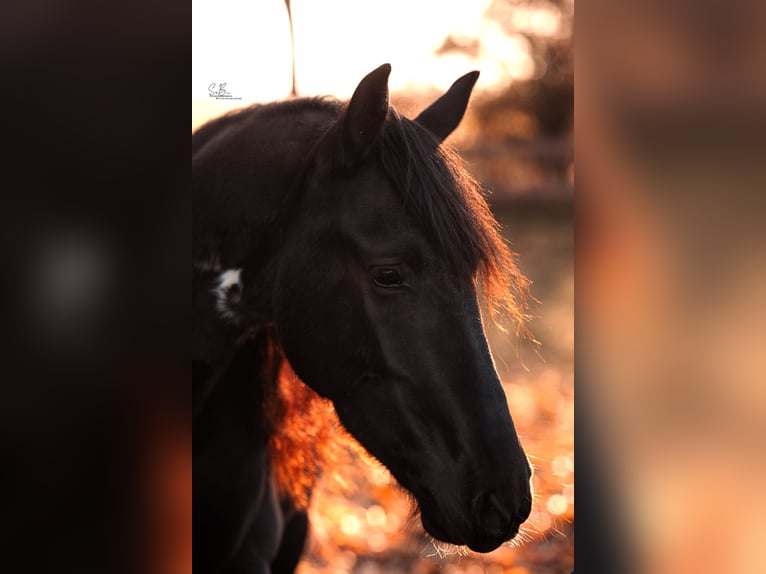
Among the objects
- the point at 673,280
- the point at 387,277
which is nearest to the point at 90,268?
the point at 387,277

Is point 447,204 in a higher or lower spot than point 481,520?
higher

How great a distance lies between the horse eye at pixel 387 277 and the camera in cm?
134

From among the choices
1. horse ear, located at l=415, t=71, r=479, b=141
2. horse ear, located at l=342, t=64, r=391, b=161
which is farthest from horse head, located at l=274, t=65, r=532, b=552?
horse ear, located at l=415, t=71, r=479, b=141

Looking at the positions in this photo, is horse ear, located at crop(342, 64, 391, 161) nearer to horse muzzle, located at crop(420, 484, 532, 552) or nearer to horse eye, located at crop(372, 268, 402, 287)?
horse eye, located at crop(372, 268, 402, 287)

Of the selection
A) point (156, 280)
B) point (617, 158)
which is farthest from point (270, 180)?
point (617, 158)

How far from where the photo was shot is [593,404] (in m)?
1.28

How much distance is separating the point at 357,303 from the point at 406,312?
110mm

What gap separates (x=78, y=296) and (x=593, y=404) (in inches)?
39.0

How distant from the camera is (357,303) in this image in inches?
53.7

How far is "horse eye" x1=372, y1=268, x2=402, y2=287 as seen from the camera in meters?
1.34

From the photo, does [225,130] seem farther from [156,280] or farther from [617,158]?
[617,158]

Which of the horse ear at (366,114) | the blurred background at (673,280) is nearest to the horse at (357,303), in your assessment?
the horse ear at (366,114)

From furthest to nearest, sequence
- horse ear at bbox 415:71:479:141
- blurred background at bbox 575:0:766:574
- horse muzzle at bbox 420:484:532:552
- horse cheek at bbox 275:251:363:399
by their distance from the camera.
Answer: horse ear at bbox 415:71:479:141
horse cheek at bbox 275:251:363:399
horse muzzle at bbox 420:484:532:552
blurred background at bbox 575:0:766:574

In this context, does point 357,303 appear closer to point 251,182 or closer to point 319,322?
point 319,322
